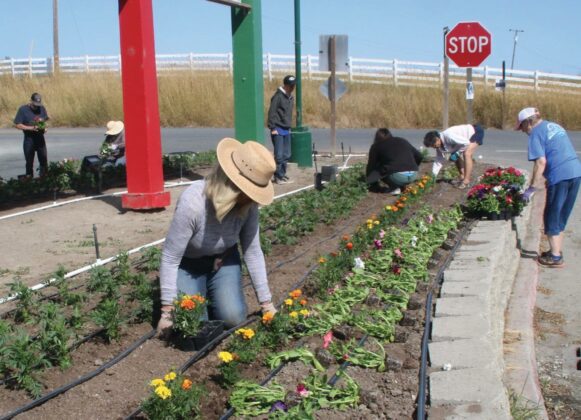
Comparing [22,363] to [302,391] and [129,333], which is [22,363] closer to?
[129,333]

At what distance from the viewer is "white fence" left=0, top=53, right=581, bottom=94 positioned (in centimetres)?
3119

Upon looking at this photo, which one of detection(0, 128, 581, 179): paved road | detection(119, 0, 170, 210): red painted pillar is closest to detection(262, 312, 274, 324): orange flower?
detection(119, 0, 170, 210): red painted pillar

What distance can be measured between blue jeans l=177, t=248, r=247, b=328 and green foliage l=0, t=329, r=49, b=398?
1132 millimetres

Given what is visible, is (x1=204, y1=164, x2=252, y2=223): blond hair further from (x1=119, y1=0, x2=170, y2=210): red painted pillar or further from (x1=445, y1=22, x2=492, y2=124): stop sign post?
(x1=445, y1=22, x2=492, y2=124): stop sign post

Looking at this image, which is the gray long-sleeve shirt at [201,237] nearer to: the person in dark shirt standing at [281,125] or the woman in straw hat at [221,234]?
the woman in straw hat at [221,234]

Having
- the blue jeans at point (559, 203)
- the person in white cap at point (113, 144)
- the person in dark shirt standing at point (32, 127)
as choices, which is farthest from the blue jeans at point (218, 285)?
the person in dark shirt standing at point (32, 127)

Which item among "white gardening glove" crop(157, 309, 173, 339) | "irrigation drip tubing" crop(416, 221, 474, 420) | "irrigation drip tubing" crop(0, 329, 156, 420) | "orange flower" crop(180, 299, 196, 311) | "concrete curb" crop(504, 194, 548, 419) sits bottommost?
"concrete curb" crop(504, 194, 548, 419)

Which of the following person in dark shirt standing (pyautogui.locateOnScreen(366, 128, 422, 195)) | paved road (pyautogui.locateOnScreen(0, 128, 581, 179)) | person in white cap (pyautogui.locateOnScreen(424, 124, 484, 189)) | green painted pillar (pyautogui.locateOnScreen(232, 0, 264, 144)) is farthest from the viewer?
paved road (pyautogui.locateOnScreen(0, 128, 581, 179))

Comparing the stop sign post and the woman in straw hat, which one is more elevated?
the stop sign post

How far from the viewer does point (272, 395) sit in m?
3.80

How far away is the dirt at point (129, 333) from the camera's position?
3.88 metres

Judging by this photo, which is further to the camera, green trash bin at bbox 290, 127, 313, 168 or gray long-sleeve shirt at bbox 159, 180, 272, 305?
green trash bin at bbox 290, 127, 313, 168

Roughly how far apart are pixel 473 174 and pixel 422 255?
6287 millimetres

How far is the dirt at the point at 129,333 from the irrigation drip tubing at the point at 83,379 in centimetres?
2
